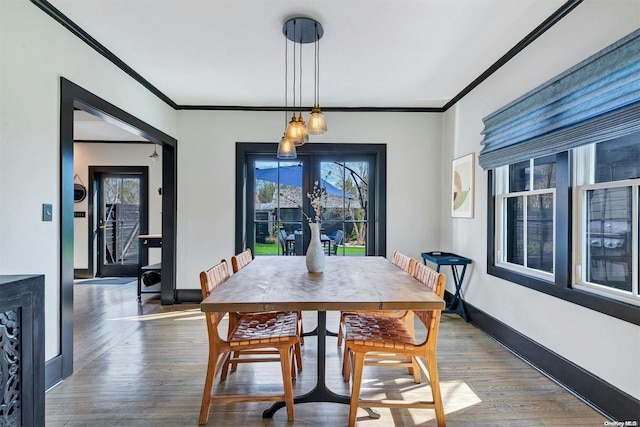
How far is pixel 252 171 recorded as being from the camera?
4.58m

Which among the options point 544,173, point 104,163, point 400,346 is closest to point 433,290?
point 400,346

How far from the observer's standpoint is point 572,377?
218 centimetres

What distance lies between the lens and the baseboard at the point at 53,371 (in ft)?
7.27

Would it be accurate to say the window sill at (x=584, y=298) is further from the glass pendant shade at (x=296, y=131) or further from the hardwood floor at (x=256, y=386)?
the glass pendant shade at (x=296, y=131)

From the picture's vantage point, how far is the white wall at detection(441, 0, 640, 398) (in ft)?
6.10

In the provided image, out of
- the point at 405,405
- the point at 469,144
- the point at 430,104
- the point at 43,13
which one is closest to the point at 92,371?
the point at 405,405

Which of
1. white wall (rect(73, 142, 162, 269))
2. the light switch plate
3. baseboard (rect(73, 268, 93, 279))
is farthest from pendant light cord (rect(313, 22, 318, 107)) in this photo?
baseboard (rect(73, 268, 93, 279))

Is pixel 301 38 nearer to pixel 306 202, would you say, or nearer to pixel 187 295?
pixel 306 202

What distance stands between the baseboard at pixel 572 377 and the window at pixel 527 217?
56 cm

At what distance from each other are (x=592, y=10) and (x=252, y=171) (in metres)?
3.73

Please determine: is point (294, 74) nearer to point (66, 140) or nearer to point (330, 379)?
point (66, 140)

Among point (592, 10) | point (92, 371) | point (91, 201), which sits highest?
point (592, 10)

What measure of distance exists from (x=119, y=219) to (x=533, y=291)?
21.4 ft

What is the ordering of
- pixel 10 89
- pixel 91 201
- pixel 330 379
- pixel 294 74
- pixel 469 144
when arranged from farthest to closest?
1. pixel 91 201
2. pixel 469 144
3. pixel 294 74
4. pixel 330 379
5. pixel 10 89
